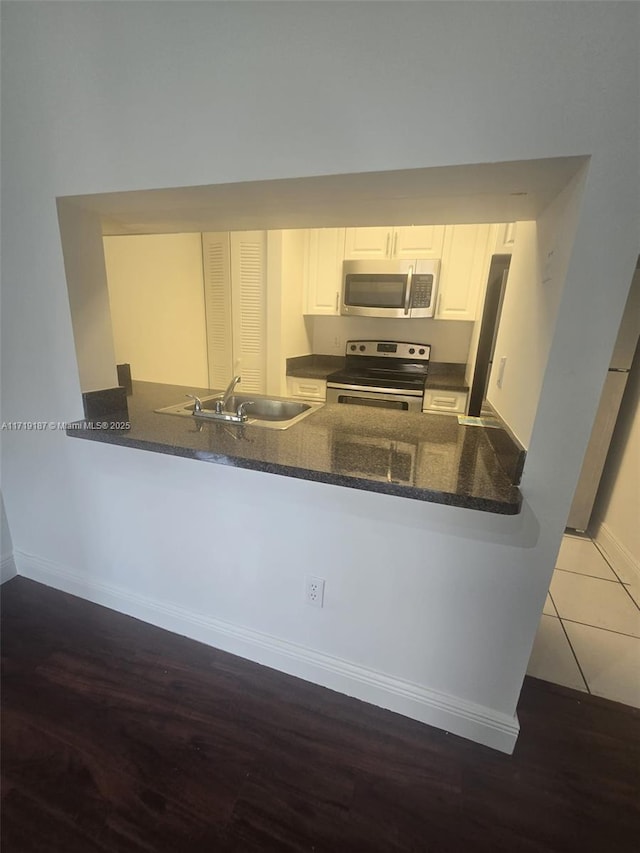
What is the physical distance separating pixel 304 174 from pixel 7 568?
7.92 ft

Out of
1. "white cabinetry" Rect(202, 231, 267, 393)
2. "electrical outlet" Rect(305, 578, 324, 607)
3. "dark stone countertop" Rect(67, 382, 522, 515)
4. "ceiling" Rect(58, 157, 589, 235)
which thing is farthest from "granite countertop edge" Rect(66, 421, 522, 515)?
"white cabinetry" Rect(202, 231, 267, 393)

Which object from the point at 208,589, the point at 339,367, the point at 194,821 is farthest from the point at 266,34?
the point at 339,367

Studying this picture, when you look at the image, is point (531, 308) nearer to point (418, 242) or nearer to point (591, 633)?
point (591, 633)

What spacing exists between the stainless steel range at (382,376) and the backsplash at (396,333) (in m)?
0.22

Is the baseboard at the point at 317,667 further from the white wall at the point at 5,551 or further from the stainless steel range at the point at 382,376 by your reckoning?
the stainless steel range at the point at 382,376

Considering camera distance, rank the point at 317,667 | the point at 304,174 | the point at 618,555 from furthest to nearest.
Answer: the point at 618,555 < the point at 317,667 < the point at 304,174

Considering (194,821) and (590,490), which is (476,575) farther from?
(590,490)

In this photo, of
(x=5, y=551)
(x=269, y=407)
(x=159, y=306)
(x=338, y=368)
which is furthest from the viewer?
(x=338, y=368)

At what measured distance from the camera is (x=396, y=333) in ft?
11.6

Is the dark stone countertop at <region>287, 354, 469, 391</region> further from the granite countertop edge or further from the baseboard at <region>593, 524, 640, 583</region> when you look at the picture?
the granite countertop edge

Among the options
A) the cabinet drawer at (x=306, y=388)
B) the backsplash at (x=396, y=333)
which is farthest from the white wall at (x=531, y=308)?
the backsplash at (x=396, y=333)

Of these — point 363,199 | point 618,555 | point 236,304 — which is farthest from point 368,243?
point 618,555

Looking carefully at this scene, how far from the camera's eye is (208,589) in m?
1.59

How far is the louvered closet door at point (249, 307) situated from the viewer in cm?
304
